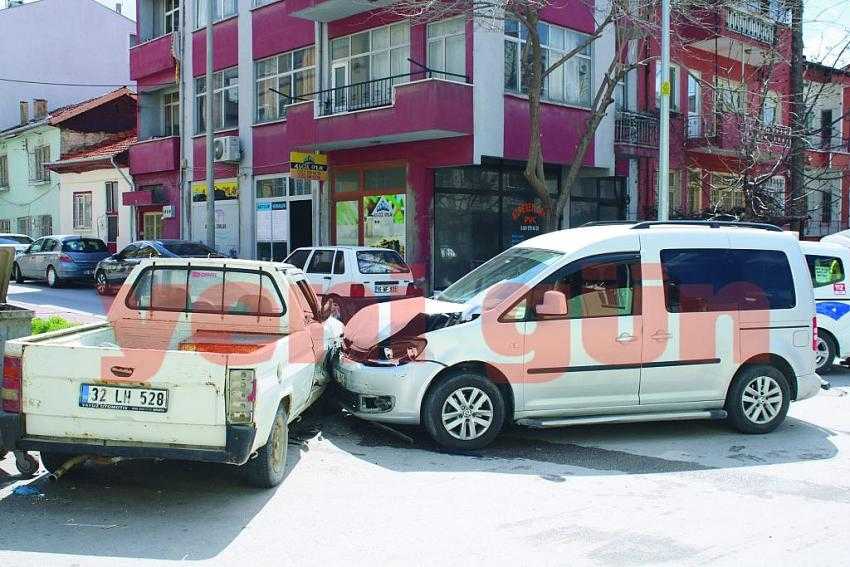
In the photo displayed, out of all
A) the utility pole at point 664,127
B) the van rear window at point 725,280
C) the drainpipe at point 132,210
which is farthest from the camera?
the drainpipe at point 132,210

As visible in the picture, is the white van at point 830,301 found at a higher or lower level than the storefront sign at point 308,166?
lower

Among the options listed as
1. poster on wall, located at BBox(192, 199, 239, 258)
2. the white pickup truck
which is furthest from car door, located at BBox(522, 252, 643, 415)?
poster on wall, located at BBox(192, 199, 239, 258)

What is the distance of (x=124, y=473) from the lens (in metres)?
6.33

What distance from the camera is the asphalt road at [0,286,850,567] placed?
189 inches

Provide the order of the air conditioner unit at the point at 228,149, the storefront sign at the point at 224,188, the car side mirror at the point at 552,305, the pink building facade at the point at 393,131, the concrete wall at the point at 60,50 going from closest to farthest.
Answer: the car side mirror at the point at 552,305, the pink building facade at the point at 393,131, the air conditioner unit at the point at 228,149, the storefront sign at the point at 224,188, the concrete wall at the point at 60,50

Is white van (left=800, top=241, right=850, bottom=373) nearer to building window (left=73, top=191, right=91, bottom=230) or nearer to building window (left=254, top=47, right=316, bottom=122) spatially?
building window (left=254, top=47, right=316, bottom=122)

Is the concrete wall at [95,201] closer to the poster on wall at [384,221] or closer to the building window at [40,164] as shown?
the building window at [40,164]

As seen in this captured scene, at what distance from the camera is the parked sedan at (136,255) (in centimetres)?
2005

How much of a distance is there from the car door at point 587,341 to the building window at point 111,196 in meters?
→ 26.7

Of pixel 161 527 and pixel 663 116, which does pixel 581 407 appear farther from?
pixel 663 116

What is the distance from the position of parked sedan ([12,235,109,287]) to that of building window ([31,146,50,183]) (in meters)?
11.5

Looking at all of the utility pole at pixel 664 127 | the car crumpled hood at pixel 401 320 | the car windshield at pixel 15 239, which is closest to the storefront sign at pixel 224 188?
the car windshield at pixel 15 239

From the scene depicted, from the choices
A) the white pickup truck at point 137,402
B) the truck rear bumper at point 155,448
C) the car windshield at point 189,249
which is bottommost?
the truck rear bumper at point 155,448

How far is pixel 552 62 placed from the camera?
756 inches
